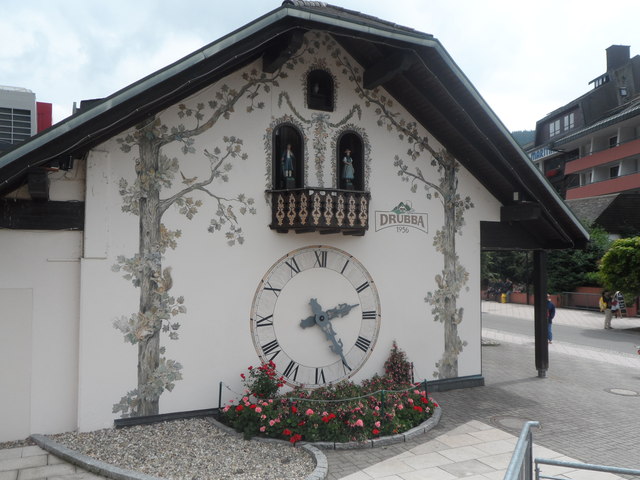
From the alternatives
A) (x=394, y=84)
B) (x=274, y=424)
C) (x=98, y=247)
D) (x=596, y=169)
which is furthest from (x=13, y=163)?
(x=596, y=169)

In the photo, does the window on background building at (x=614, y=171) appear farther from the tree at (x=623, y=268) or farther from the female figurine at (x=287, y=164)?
the female figurine at (x=287, y=164)

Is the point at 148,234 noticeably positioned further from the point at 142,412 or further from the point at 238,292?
the point at 142,412

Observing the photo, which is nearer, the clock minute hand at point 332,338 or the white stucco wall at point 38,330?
the white stucco wall at point 38,330

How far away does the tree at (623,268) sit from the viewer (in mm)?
24938

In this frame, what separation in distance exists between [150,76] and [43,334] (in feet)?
15.2

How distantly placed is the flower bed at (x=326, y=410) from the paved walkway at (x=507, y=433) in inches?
15.0

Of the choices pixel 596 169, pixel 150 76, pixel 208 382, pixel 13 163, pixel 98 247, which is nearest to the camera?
pixel 13 163

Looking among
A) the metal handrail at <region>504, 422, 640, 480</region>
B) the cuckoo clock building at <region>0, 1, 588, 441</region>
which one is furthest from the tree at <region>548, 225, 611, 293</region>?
the metal handrail at <region>504, 422, 640, 480</region>

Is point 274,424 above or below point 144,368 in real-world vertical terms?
below

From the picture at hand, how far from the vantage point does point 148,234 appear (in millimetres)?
9516

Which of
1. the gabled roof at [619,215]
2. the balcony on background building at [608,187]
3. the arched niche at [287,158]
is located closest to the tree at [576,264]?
the gabled roof at [619,215]

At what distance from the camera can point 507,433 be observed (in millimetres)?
9375

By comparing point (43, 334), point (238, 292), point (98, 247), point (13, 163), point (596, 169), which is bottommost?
point (43, 334)

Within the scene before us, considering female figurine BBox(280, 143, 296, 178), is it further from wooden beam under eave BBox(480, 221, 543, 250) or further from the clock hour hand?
wooden beam under eave BBox(480, 221, 543, 250)
